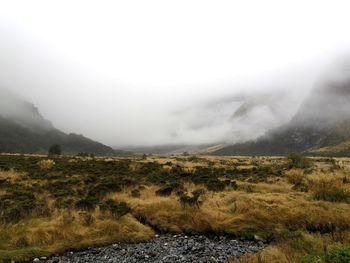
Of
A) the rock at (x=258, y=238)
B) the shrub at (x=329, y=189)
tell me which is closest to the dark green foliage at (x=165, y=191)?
the rock at (x=258, y=238)

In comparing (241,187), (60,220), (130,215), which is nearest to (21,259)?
(60,220)

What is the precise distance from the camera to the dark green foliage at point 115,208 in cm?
1851

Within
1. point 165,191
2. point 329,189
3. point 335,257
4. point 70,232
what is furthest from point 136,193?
point 335,257

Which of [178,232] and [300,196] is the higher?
[300,196]

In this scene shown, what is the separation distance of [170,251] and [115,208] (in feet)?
20.7

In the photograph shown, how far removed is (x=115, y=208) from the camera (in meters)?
19.6

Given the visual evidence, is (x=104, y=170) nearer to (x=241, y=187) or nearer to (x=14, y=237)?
(x=241, y=187)

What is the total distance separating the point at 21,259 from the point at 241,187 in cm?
1546

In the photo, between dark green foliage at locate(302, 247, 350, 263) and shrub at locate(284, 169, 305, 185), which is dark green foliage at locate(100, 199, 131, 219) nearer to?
dark green foliage at locate(302, 247, 350, 263)

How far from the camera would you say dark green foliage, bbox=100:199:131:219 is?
18.5 metres

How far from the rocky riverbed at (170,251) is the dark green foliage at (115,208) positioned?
3283 millimetres

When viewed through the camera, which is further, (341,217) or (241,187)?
(241,187)

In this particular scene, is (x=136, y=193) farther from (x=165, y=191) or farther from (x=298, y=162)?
(x=298, y=162)

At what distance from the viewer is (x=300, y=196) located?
20469 mm
